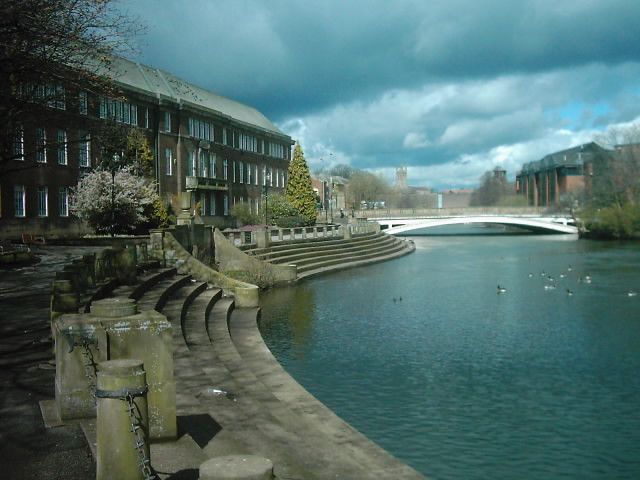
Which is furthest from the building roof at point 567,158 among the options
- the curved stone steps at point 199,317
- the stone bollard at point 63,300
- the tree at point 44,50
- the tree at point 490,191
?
the stone bollard at point 63,300

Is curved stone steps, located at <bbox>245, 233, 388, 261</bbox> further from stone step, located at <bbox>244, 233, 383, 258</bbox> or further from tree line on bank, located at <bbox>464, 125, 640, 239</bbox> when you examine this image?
tree line on bank, located at <bbox>464, 125, 640, 239</bbox>

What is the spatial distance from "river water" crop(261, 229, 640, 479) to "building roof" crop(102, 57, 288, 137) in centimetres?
2364

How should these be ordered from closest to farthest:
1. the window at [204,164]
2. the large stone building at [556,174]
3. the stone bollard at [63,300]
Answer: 1. the stone bollard at [63,300]
2. the window at [204,164]
3. the large stone building at [556,174]

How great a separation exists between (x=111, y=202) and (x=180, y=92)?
85.6 feet

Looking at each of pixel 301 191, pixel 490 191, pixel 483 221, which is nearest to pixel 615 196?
pixel 483 221

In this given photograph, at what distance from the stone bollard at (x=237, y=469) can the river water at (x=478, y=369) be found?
235 inches

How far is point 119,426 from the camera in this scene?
215 inches

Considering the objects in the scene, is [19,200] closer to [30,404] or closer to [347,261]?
[347,261]

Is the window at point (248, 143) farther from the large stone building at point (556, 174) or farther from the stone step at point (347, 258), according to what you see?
the large stone building at point (556, 174)

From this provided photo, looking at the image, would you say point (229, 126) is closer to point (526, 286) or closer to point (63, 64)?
point (526, 286)

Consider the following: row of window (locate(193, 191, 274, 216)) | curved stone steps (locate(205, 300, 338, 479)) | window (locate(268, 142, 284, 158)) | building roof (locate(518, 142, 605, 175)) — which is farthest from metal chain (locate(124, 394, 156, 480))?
building roof (locate(518, 142, 605, 175))

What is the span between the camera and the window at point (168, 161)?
188 ft

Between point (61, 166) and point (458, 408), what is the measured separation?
36332 mm

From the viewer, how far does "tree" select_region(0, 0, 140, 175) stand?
47.0ft
